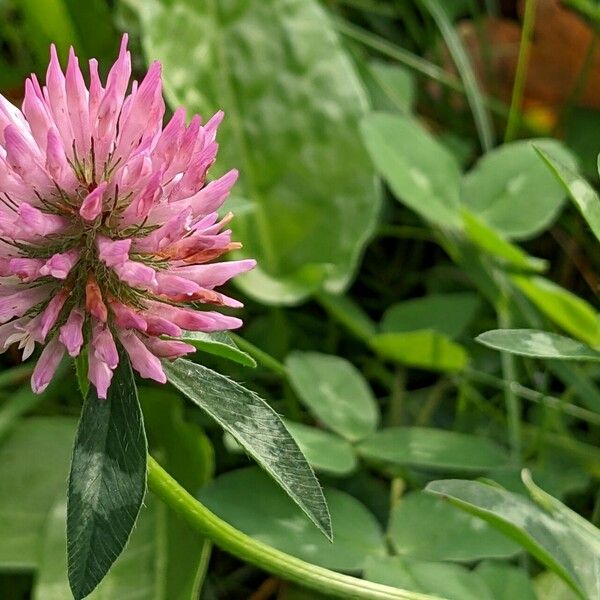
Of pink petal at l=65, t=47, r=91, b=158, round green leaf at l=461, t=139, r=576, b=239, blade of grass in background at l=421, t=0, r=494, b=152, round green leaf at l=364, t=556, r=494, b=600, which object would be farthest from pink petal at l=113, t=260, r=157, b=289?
blade of grass in background at l=421, t=0, r=494, b=152

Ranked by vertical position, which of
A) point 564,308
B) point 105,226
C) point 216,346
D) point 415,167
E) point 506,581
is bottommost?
point 506,581

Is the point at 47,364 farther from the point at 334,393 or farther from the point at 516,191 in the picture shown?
the point at 516,191

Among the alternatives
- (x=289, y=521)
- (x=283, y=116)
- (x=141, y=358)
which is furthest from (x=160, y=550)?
(x=283, y=116)

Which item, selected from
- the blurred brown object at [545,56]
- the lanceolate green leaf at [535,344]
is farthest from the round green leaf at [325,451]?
the blurred brown object at [545,56]

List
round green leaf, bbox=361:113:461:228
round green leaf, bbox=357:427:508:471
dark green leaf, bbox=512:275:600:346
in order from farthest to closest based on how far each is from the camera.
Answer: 1. round green leaf, bbox=361:113:461:228
2. dark green leaf, bbox=512:275:600:346
3. round green leaf, bbox=357:427:508:471

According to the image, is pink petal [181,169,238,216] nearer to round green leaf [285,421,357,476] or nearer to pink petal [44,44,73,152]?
pink petal [44,44,73,152]

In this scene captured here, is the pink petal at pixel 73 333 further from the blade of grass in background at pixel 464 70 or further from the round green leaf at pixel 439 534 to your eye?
the blade of grass in background at pixel 464 70

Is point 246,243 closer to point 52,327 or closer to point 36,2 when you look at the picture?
point 36,2

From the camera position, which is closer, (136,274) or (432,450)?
(136,274)
